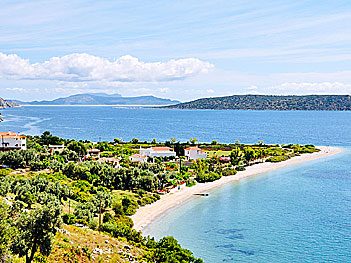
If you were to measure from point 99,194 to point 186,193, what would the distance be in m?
14.4

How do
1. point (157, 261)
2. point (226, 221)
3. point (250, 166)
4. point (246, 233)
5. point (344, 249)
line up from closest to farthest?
point (157, 261), point (344, 249), point (246, 233), point (226, 221), point (250, 166)

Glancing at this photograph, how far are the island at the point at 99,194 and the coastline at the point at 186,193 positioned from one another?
120 mm

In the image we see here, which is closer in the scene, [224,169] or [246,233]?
[246,233]

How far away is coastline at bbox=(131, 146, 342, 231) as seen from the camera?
127ft

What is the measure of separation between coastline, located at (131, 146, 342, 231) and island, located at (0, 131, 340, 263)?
0.39 feet

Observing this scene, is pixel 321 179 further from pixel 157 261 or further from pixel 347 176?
pixel 157 261

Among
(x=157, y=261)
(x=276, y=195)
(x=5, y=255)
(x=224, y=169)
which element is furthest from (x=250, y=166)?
(x=5, y=255)

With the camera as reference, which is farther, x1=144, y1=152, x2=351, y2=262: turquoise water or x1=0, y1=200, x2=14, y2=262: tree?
x1=144, y1=152, x2=351, y2=262: turquoise water

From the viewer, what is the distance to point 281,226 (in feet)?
124

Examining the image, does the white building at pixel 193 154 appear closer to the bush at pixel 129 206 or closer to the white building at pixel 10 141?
the white building at pixel 10 141

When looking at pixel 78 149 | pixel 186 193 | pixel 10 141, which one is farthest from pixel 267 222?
pixel 10 141

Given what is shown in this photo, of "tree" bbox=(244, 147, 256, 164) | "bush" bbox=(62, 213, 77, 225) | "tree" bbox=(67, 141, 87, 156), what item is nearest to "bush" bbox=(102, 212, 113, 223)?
"bush" bbox=(62, 213, 77, 225)

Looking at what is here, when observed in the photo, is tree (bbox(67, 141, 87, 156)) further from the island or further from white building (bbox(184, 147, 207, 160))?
white building (bbox(184, 147, 207, 160))

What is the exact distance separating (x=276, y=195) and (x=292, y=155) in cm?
3860
